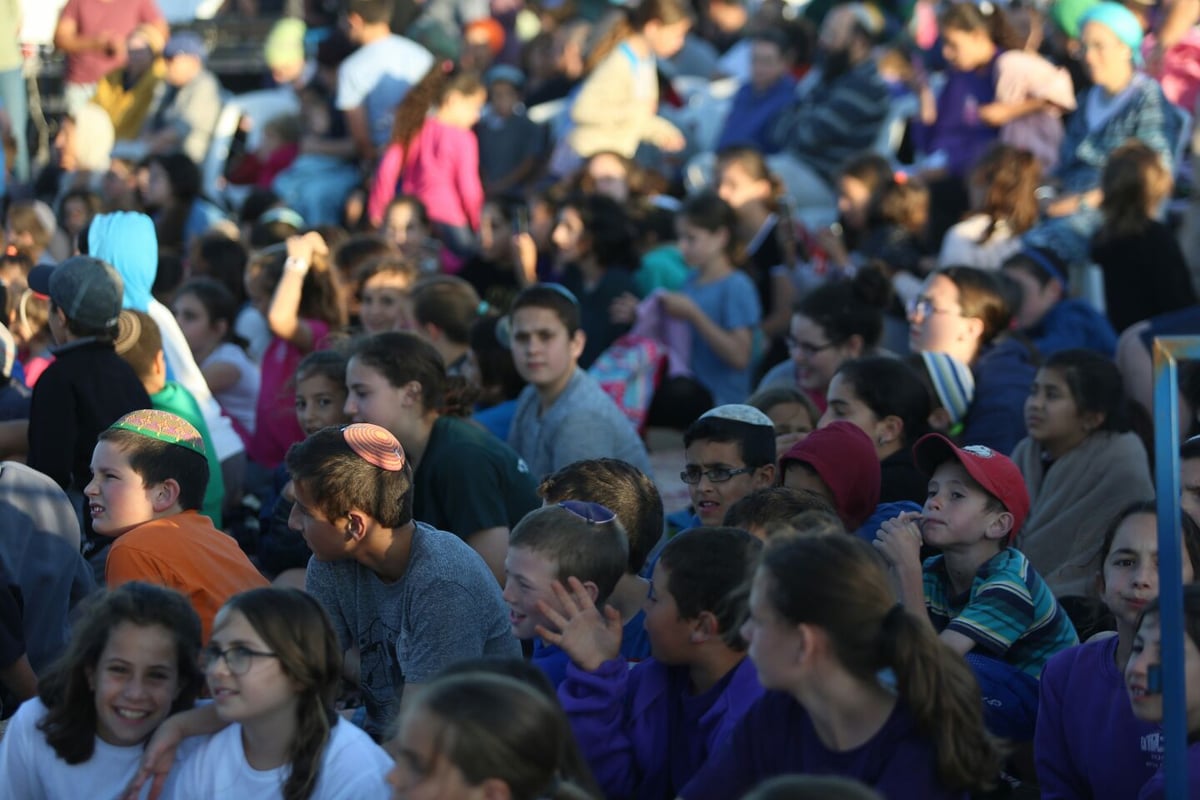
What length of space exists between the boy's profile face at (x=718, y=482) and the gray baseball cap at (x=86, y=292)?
6.88 feet

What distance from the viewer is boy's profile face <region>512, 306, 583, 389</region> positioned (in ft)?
20.3

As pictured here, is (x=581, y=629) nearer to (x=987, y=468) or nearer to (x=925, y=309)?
(x=987, y=468)

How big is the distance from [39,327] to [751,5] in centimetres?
1020

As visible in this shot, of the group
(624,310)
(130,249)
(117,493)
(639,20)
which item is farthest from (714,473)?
(639,20)

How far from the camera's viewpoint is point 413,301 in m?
7.21

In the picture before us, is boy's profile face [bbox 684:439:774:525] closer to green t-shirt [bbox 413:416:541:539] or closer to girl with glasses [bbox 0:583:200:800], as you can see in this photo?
green t-shirt [bbox 413:416:541:539]

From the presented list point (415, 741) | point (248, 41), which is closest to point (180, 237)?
point (248, 41)

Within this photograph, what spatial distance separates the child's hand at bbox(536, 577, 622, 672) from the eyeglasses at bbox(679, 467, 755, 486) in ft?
4.01

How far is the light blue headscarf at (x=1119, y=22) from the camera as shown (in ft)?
29.8

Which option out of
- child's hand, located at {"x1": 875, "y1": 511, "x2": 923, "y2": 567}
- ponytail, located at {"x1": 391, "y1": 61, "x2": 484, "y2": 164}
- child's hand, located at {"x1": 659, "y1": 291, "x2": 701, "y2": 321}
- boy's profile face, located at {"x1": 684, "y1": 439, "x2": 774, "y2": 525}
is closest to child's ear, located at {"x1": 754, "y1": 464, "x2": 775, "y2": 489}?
boy's profile face, located at {"x1": 684, "y1": 439, "x2": 774, "y2": 525}

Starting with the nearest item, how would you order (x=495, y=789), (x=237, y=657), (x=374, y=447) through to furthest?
(x=495, y=789)
(x=237, y=657)
(x=374, y=447)

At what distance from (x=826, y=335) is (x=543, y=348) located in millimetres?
1213

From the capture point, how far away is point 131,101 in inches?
527

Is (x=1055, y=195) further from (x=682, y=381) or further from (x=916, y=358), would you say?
(x=916, y=358)
